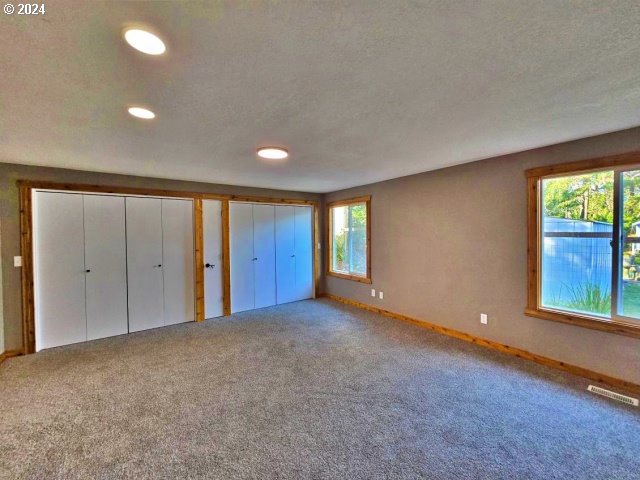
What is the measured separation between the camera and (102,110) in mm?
1974

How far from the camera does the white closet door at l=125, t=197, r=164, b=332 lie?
4.12m

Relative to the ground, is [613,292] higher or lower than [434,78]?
Result: lower

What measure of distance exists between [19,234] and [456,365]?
17.7 feet

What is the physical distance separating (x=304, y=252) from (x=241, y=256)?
141 centimetres

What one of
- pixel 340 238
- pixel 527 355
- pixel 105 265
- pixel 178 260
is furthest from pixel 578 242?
pixel 105 265

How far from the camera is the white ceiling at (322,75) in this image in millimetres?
1137

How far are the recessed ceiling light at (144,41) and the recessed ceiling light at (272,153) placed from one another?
1525mm

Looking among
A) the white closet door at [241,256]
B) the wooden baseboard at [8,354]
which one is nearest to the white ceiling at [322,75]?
the white closet door at [241,256]

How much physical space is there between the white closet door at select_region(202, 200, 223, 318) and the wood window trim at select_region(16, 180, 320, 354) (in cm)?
7

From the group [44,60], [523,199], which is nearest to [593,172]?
[523,199]

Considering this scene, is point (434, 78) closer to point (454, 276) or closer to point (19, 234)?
point (454, 276)

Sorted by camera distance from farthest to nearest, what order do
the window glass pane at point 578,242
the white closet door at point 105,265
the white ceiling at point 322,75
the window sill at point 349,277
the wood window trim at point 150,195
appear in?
1. the window sill at point 349,277
2. the white closet door at point 105,265
3. the wood window trim at point 150,195
4. the window glass pane at point 578,242
5. the white ceiling at point 322,75

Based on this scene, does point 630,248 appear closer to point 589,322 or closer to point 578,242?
point 578,242

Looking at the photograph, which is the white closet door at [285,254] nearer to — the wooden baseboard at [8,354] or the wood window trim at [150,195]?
the wood window trim at [150,195]
